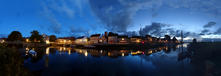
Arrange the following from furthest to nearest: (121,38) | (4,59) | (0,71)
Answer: (121,38), (4,59), (0,71)

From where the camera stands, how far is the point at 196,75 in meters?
14.3

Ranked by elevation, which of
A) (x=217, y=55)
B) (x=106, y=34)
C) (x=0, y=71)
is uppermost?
(x=106, y=34)

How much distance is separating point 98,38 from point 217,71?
78.0 meters

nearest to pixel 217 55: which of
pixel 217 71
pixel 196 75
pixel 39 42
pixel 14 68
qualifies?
pixel 217 71

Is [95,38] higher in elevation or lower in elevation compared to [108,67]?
higher

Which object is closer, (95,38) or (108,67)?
(108,67)

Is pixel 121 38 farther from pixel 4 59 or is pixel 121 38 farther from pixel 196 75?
pixel 4 59

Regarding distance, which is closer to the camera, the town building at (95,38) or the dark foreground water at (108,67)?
the dark foreground water at (108,67)

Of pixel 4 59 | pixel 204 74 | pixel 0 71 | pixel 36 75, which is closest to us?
pixel 0 71

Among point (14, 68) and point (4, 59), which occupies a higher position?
point (4, 59)

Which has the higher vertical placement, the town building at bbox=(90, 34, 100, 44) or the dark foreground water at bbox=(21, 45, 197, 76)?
the town building at bbox=(90, 34, 100, 44)

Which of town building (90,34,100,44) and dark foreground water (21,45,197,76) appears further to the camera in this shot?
town building (90,34,100,44)

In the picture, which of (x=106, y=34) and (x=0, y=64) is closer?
(x=0, y=64)

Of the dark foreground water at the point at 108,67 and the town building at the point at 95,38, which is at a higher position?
the town building at the point at 95,38
